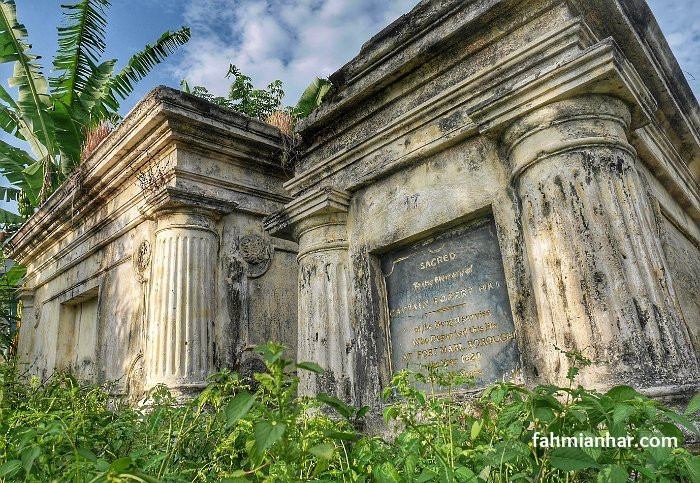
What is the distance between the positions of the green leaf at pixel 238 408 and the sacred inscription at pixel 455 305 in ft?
5.20

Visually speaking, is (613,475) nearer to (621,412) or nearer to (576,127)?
(621,412)

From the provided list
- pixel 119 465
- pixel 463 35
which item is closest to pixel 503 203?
pixel 463 35

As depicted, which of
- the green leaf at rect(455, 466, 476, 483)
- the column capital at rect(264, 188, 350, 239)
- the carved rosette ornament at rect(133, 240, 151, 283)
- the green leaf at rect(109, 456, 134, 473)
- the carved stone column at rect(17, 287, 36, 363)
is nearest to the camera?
the green leaf at rect(109, 456, 134, 473)

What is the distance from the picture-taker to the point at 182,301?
14.9 feet

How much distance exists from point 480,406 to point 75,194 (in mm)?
6028

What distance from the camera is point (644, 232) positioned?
2.47 meters

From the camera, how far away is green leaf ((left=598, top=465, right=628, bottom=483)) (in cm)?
121

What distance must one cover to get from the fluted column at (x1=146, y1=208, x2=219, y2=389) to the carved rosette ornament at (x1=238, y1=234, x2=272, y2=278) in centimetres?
35

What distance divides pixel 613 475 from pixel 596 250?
1454 millimetres

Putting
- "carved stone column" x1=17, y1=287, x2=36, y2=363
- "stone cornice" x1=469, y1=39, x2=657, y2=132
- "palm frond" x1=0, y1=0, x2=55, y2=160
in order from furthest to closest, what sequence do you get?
"carved stone column" x1=17, y1=287, x2=36, y2=363
"palm frond" x1=0, y1=0, x2=55, y2=160
"stone cornice" x1=469, y1=39, x2=657, y2=132

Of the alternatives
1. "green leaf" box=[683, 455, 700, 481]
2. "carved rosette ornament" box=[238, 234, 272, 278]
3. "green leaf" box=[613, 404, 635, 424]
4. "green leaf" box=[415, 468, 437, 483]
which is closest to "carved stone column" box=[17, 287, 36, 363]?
"carved rosette ornament" box=[238, 234, 272, 278]

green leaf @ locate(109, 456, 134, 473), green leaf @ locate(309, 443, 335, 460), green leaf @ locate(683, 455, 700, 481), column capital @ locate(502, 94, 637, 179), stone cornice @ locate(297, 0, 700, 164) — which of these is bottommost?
green leaf @ locate(683, 455, 700, 481)

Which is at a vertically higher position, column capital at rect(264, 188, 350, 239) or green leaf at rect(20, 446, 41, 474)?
column capital at rect(264, 188, 350, 239)

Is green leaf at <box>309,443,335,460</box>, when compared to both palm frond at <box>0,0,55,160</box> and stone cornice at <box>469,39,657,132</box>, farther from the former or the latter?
palm frond at <box>0,0,55,160</box>
